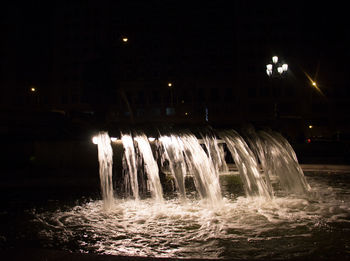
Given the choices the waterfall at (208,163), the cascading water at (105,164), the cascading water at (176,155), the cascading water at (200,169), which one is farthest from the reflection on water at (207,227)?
the cascading water at (176,155)

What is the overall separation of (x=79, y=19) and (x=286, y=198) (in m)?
75.7

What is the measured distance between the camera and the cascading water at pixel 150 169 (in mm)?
9932

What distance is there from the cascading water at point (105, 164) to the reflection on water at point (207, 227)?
0.32 metres

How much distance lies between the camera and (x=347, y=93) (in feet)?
219

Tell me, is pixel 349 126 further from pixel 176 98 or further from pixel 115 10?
pixel 115 10

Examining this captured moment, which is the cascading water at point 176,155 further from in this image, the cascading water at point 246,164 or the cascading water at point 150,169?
the cascading water at point 246,164

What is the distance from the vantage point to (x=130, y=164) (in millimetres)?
12031

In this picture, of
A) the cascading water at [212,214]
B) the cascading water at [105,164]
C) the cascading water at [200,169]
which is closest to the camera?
the cascading water at [212,214]

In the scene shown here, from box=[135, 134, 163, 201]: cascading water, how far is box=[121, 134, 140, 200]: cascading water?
0.85 ft

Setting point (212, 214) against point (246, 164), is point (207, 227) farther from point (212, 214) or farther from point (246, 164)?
point (246, 164)

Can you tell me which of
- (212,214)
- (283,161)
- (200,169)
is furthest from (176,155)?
(212,214)

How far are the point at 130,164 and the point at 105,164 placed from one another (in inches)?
51.0

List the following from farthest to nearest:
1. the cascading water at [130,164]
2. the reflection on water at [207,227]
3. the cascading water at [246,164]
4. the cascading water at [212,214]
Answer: the cascading water at [130,164] < the cascading water at [246,164] < the cascading water at [212,214] < the reflection on water at [207,227]

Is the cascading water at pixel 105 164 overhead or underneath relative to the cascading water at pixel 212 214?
overhead
